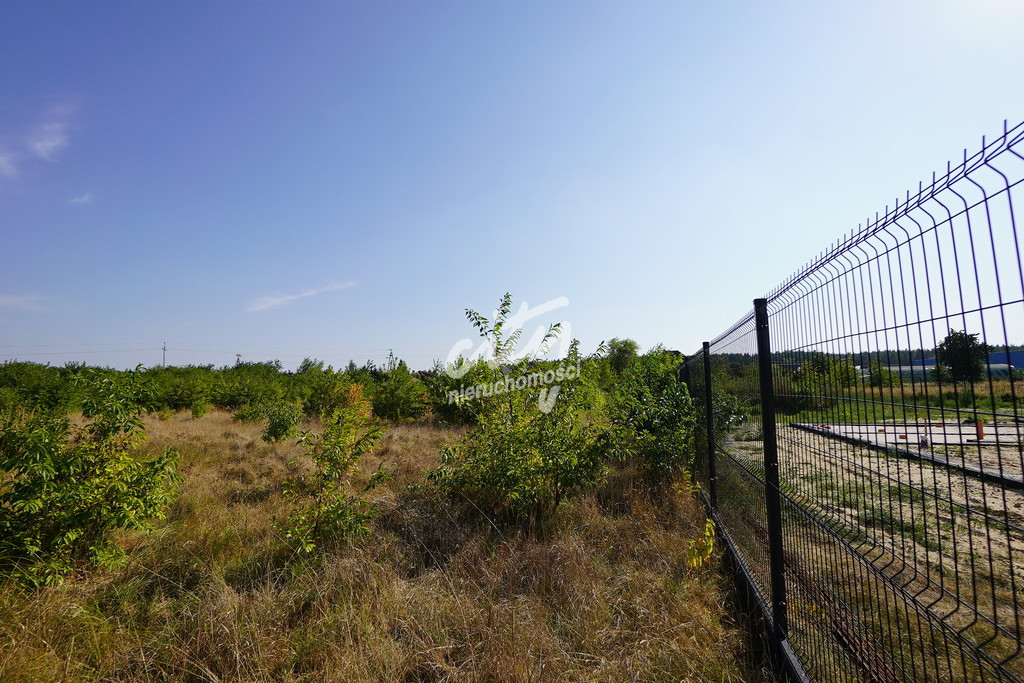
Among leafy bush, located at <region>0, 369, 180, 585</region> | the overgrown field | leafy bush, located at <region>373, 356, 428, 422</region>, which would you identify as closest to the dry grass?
the overgrown field

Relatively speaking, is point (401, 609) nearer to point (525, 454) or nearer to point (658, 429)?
point (525, 454)

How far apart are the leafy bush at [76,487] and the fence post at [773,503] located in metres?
4.65

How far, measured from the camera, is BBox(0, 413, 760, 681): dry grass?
262 cm

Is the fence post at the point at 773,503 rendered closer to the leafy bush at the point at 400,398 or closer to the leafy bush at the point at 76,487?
the leafy bush at the point at 76,487

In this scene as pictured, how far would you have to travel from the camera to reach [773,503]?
2645mm

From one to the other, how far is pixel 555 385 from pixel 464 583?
2.31m

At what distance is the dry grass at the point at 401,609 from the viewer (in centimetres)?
262

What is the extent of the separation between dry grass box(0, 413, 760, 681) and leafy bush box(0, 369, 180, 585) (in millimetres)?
282

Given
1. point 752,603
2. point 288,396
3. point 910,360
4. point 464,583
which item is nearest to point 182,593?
point 464,583

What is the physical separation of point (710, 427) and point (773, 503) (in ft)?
6.10

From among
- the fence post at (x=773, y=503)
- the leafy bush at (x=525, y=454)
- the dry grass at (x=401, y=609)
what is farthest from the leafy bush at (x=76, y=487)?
the fence post at (x=773, y=503)

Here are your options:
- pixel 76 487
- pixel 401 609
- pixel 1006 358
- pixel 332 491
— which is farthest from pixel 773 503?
pixel 76 487

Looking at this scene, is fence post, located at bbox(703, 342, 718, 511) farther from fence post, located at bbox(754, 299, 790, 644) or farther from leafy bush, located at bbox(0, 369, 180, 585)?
leafy bush, located at bbox(0, 369, 180, 585)

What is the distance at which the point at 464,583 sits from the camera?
3443mm
